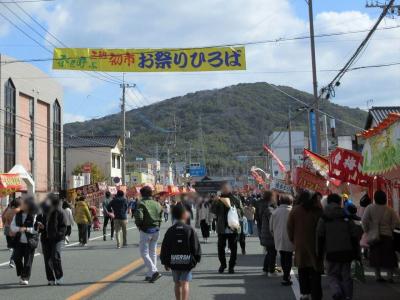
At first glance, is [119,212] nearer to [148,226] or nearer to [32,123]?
[148,226]

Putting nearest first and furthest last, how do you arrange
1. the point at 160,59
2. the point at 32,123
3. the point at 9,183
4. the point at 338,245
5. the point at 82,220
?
1. the point at 338,245
2. the point at 160,59
3. the point at 82,220
4. the point at 9,183
5. the point at 32,123

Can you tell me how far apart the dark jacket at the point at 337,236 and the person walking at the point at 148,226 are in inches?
154

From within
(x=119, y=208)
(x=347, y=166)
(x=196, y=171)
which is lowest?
(x=119, y=208)

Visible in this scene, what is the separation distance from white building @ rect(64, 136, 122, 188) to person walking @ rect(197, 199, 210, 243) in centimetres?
4582

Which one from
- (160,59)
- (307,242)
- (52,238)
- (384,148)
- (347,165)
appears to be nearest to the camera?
(307,242)

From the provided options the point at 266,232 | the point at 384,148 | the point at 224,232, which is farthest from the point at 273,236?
the point at 384,148

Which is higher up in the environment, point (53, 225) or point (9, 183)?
point (9, 183)

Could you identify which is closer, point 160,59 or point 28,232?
point 28,232

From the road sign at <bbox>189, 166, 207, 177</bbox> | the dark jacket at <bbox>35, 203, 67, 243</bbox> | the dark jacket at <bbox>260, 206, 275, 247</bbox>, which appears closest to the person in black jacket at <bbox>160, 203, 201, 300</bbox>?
the dark jacket at <bbox>35, 203, 67, 243</bbox>

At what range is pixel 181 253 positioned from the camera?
743cm

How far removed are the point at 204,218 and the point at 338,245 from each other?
12.6 meters

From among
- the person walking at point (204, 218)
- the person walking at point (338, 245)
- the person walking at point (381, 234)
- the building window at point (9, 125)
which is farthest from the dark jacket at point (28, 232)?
the building window at point (9, 125)

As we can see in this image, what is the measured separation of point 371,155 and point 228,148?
103361mm

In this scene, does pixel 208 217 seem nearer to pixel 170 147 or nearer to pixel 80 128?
pixel 170 147
